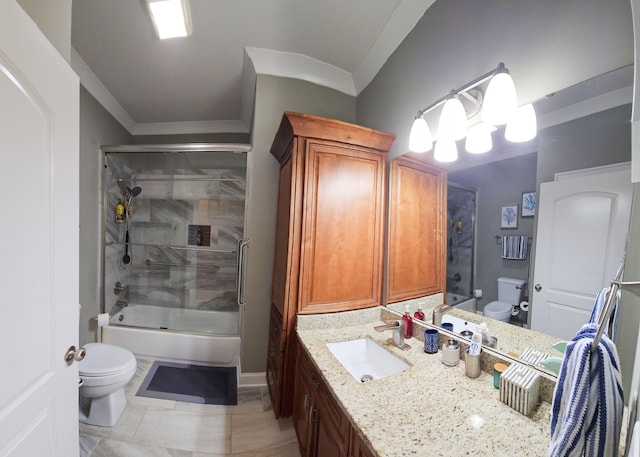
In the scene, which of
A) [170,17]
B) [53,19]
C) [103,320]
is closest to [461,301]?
[53,19]

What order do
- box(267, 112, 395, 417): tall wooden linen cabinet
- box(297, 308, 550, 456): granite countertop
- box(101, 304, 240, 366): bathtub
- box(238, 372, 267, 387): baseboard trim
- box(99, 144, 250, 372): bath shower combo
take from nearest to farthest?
1. box(297, 308, 550, 456): granite countertop
2. box(267, 112, 395, 417): tall wooden linen cabinet
3. box(238, 372, 267, 387): baseboard trim
4. box(101, 304, 240, 366): bathtub
5. box(99, 144, 250, 372): bath shower combo

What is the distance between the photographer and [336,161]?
1505 mm

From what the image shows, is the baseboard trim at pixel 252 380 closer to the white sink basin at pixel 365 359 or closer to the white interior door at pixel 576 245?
the white sink basin at pixel 365 359

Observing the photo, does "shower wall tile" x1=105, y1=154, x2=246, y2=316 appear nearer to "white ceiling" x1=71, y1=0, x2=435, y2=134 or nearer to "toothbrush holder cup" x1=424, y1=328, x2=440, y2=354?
"white ceiling" x1=71, y1=0, x2=435, y2=134

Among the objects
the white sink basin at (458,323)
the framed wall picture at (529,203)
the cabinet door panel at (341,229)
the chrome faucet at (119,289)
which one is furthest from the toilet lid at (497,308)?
the chrome faucet at (119,289)

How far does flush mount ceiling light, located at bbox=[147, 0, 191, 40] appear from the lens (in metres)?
1.46

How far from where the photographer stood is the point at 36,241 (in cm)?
75

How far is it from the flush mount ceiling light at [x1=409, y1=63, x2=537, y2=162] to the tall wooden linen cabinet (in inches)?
14.2

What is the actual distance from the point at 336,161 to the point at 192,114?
2287 millimetres

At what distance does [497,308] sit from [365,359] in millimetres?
738

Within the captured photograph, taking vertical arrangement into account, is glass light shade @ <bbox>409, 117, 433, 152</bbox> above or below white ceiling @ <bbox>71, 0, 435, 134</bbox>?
below

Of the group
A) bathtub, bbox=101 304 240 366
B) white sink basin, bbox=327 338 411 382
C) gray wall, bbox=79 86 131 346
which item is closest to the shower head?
gray wall, bbox=79 86 131 346

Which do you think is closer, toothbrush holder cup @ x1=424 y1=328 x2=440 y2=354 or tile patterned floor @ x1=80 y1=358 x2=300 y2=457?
toothbrush holder cup @ x1=424 y1=328 x2=440 y2=354

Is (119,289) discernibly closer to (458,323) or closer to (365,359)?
(365,359)
